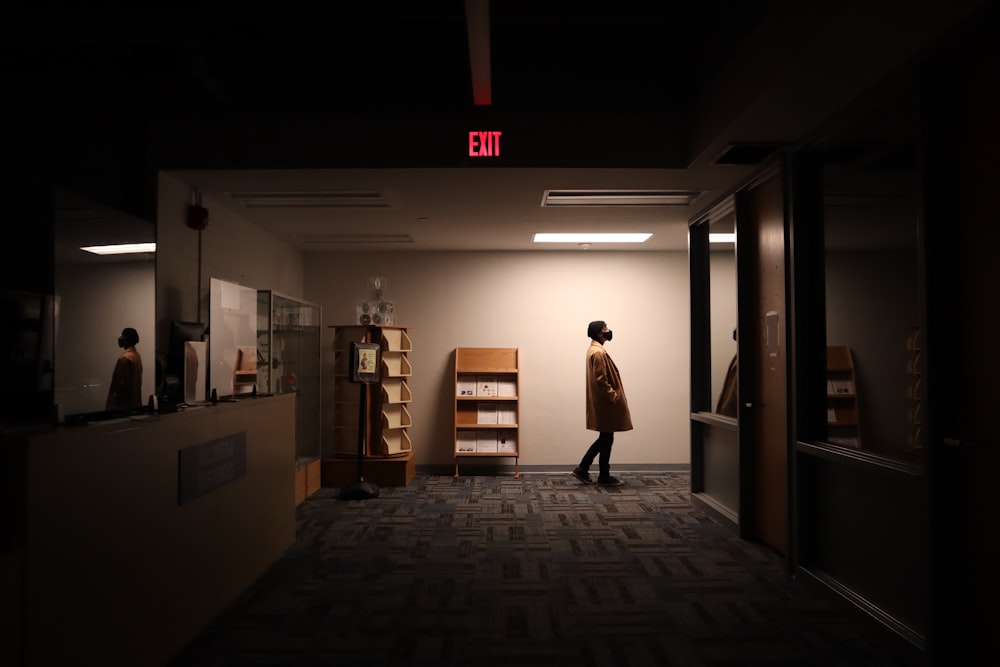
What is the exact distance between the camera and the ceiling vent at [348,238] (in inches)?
257

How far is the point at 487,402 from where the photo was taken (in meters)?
7.26

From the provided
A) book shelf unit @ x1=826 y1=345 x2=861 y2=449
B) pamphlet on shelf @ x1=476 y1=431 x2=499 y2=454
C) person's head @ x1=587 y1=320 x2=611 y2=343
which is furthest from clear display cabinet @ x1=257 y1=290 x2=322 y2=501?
book shelf unit @ x1=826 y1=345 x2=861 y2=449

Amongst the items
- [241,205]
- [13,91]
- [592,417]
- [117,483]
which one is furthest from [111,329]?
[592,417]

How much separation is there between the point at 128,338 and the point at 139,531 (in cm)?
88

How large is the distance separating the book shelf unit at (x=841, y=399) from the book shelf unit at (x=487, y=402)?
4.00m

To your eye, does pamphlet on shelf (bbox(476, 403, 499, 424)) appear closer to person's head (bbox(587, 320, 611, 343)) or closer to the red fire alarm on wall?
person's head (bbox(587, 320, 611, 343))

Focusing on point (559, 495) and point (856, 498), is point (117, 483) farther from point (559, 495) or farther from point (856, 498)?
point (559, 495)

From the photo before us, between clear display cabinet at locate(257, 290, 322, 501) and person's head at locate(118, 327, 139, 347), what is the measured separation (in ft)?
7.65

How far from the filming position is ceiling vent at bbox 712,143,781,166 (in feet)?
12.5

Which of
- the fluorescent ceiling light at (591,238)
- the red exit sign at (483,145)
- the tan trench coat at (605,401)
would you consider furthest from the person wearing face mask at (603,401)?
the red exit sign at (483,145)

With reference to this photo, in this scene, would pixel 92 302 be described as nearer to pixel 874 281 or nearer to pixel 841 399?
pixel 874 281

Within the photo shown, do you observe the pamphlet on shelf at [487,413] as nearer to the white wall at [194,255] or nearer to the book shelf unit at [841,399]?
the white wall at [194,255]

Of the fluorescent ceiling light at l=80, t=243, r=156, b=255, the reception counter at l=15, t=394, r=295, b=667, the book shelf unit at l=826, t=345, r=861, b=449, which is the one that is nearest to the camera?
the reception counter at l=15, t=394, r=295, b=667

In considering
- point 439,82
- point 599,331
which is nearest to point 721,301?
point 599,331
